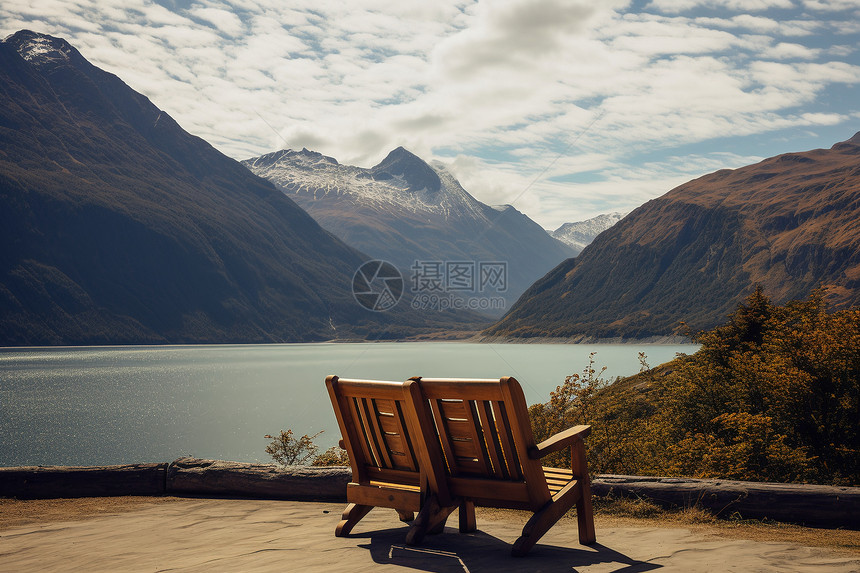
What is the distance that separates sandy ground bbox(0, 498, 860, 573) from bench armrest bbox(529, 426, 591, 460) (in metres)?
0.73

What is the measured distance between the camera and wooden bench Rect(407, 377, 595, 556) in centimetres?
426

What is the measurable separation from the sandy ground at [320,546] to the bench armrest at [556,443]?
2.40 ft

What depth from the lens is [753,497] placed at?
568cm

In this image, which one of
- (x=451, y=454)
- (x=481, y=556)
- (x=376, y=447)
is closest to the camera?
(x=481, y=556)

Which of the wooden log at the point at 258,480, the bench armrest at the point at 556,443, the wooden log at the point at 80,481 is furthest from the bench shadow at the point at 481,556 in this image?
the wooden log at the point at 80,481

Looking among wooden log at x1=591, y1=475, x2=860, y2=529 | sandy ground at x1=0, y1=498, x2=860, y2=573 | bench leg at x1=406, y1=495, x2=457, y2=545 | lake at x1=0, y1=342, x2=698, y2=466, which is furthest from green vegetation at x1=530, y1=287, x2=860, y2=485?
bench leg at x1=406, y1=495, x2=457, y2=545

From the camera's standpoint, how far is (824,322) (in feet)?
32.8

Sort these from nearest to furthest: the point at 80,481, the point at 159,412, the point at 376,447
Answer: the point at 376,447, the point at 80,481, the point at 159,412

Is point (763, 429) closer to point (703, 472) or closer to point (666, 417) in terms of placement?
point (703, 472)

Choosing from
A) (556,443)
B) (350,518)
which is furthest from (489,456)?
(350,518)

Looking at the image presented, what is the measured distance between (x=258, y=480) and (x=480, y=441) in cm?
369

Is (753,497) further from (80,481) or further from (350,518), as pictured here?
(80,481)

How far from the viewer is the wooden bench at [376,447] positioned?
4.79m

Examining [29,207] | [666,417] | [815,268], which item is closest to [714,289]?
[815,268]
